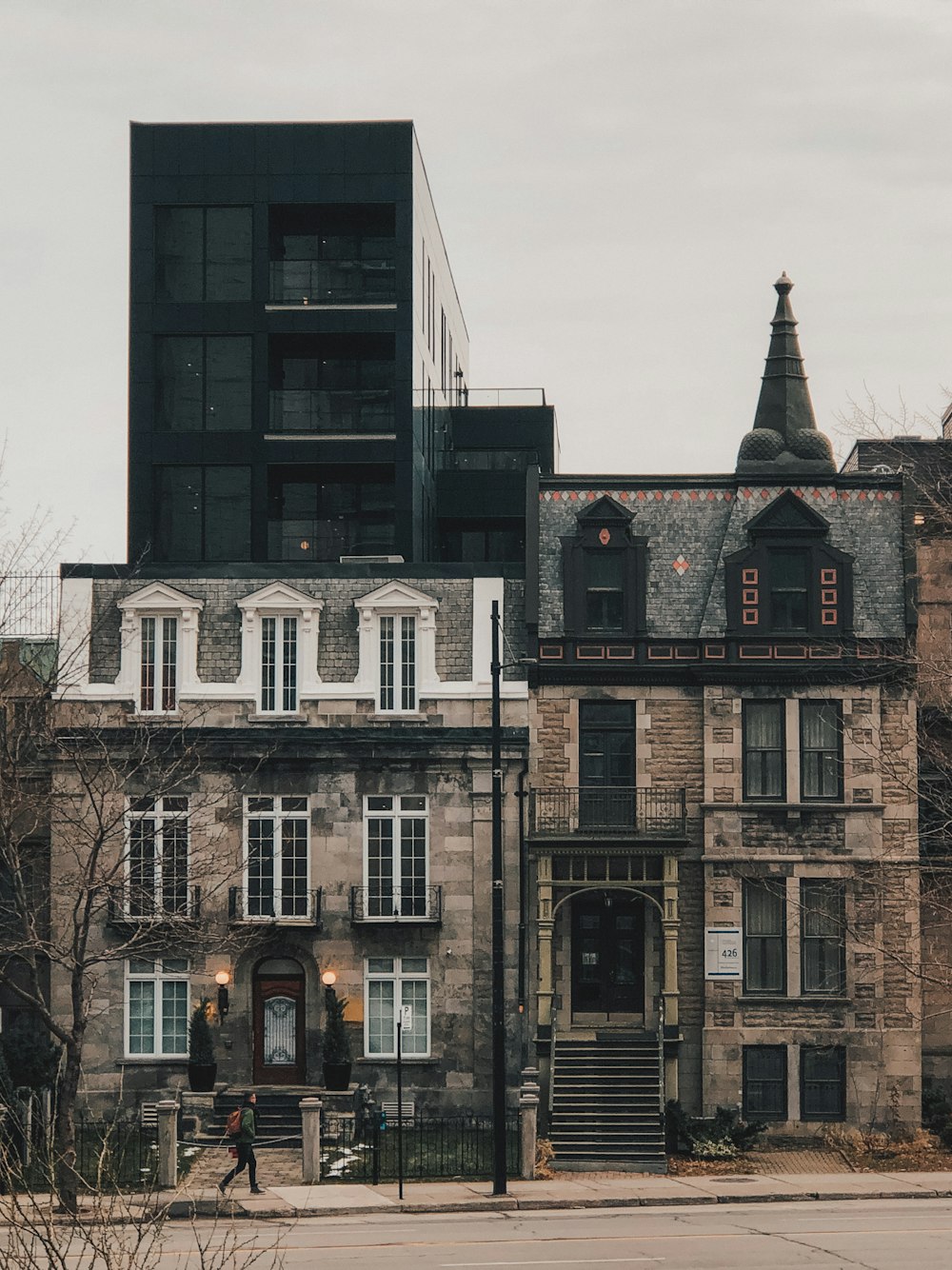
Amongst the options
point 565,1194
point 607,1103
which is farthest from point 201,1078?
point 565,1194

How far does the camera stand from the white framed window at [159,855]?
38.3 metres

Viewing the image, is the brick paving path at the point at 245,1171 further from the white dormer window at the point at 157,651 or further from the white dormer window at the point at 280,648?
the white dormer window at the point at 157,651

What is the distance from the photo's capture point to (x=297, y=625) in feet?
132

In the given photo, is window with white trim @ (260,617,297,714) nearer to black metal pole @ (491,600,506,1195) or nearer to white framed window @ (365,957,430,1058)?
white framed window @ (365,957,430,1058)

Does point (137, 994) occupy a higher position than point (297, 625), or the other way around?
point (297, 625)

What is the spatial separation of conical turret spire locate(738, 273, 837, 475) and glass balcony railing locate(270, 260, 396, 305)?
13069 mm

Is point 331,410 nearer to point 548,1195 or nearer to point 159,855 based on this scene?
point 159,855

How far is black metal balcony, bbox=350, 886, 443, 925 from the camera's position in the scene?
3919cm

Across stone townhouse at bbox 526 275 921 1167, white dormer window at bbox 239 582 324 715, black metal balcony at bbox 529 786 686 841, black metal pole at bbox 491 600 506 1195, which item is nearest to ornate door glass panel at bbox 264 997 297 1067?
stone townhouse at bbox 526 275 921 1167

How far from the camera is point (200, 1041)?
3853 centimetres

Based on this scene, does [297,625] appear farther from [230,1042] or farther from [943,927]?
[943,927]

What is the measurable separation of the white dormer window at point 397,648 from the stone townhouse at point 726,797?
227 cm

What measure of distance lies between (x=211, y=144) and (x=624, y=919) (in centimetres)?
2579

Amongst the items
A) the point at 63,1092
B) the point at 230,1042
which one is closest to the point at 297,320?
the point at 230,1042
